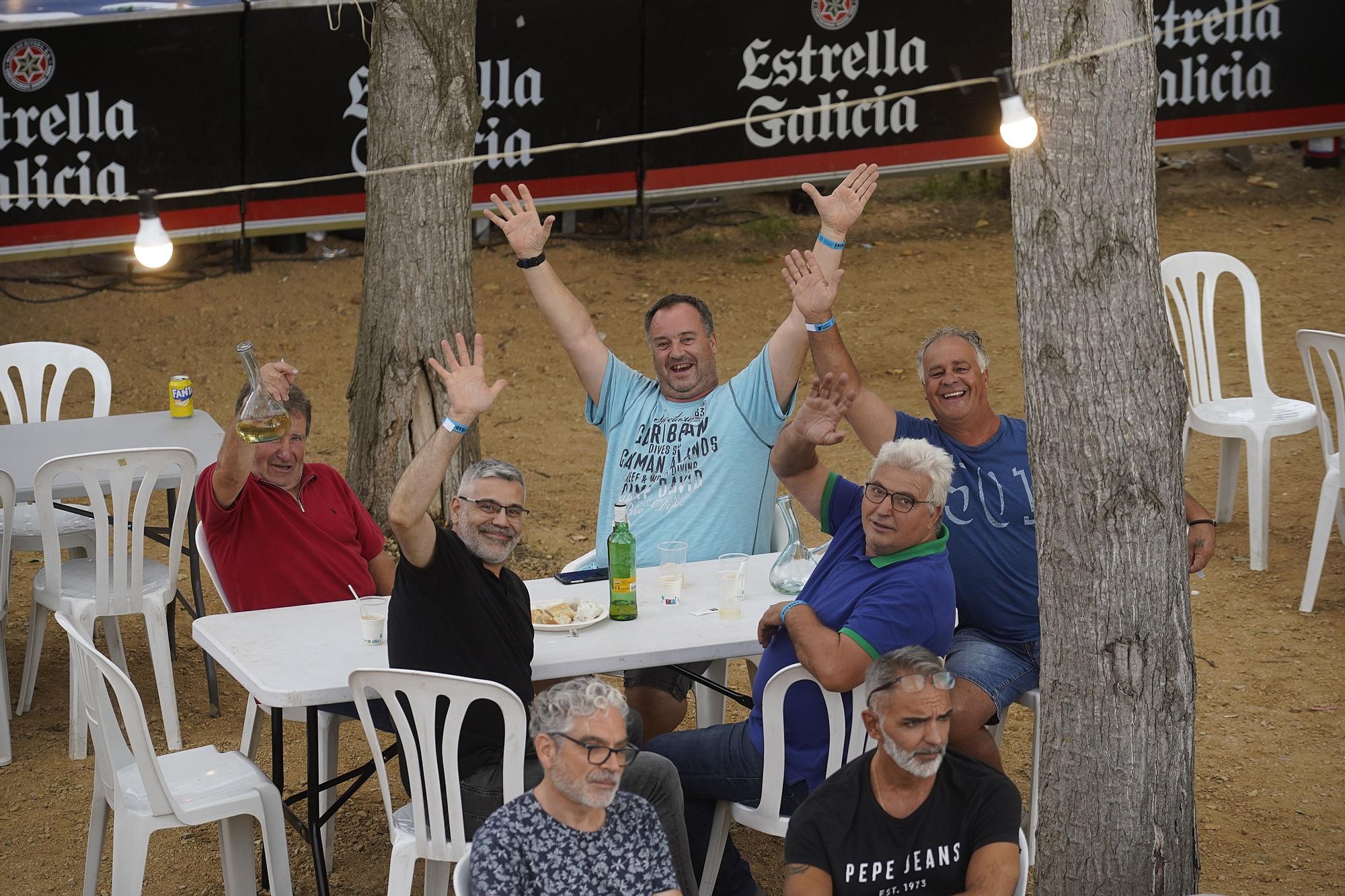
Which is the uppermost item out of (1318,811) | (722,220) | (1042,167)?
(722,220)

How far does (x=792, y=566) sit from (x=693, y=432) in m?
0.70

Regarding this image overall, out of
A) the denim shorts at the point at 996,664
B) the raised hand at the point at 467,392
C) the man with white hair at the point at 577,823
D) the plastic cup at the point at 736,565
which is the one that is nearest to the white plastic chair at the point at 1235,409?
the denim shorts at the point at 996,664

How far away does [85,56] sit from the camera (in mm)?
9711

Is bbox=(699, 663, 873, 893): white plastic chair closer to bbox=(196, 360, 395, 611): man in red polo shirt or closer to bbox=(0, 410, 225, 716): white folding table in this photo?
bbox=(196, 360, 395, 611): man in red polo shirt

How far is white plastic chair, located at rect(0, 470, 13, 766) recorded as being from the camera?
5336 mm

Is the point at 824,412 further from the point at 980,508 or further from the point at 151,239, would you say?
the point at 151,239

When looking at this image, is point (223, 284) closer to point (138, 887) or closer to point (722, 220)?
point (722, 220)

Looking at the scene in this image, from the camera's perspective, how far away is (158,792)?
12.8 feet

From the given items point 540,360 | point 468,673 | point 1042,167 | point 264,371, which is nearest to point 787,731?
point 468,673

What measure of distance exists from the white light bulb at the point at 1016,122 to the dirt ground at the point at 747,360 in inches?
95.9

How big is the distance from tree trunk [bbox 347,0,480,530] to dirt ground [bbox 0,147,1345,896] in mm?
919

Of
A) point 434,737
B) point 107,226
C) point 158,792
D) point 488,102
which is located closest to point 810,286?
point 434,737

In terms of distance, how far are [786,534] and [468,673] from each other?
162 cm

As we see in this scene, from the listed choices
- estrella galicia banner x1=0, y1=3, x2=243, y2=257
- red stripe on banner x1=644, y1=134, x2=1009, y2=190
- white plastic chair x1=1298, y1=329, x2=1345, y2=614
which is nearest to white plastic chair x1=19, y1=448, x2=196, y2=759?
white plastic chair x1=1298, y1=329, x2=1345, y2=614
